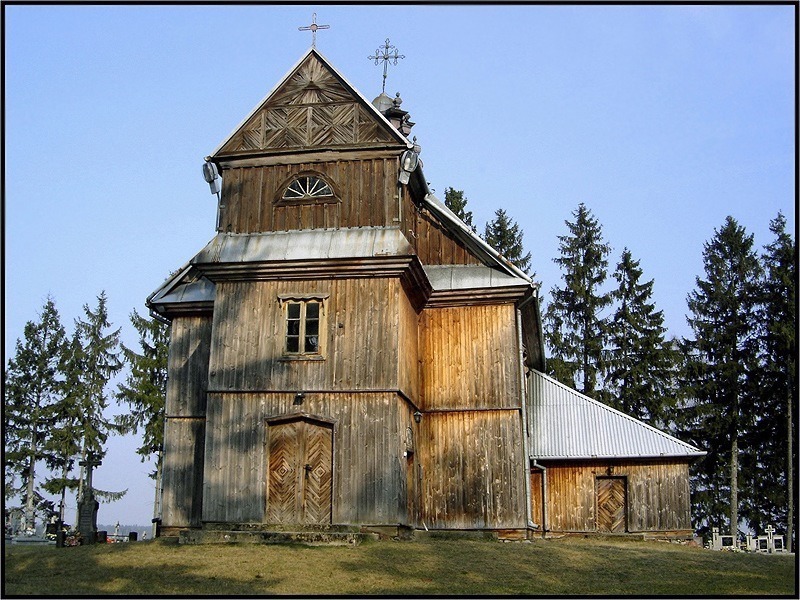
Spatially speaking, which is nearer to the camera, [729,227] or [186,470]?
[186,470]

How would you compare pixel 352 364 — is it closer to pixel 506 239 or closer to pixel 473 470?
pixel 473 470

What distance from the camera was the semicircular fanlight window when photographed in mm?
22500

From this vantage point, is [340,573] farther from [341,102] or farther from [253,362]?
[341,102]

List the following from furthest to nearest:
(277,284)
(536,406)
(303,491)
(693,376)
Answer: (693,376), (536,406), (277,284), (303,491)

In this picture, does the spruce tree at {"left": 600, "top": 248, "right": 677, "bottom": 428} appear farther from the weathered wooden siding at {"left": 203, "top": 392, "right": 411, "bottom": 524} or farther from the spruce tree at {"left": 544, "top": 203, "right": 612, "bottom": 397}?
the weathered wooden siding at {"left": 203, "top": 392, "right": 411, "bottom": 524}

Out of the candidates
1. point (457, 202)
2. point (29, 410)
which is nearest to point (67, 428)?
point (29, 410)

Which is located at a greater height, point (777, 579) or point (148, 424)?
point (148, 424)

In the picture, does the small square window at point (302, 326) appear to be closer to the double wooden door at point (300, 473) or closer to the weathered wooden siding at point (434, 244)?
the double wooden door at point (300, 473)

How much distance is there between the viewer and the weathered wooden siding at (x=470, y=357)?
76.6 ft

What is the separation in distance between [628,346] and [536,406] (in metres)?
18.3

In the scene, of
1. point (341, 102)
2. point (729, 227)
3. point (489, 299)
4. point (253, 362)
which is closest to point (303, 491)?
point (253, 362)

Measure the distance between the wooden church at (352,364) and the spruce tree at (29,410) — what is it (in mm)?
24113

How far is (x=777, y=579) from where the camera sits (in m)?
15.0

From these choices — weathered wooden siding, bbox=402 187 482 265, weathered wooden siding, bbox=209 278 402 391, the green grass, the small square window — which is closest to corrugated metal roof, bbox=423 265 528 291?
weathered wooden siding, bbox=402 187 482 265
